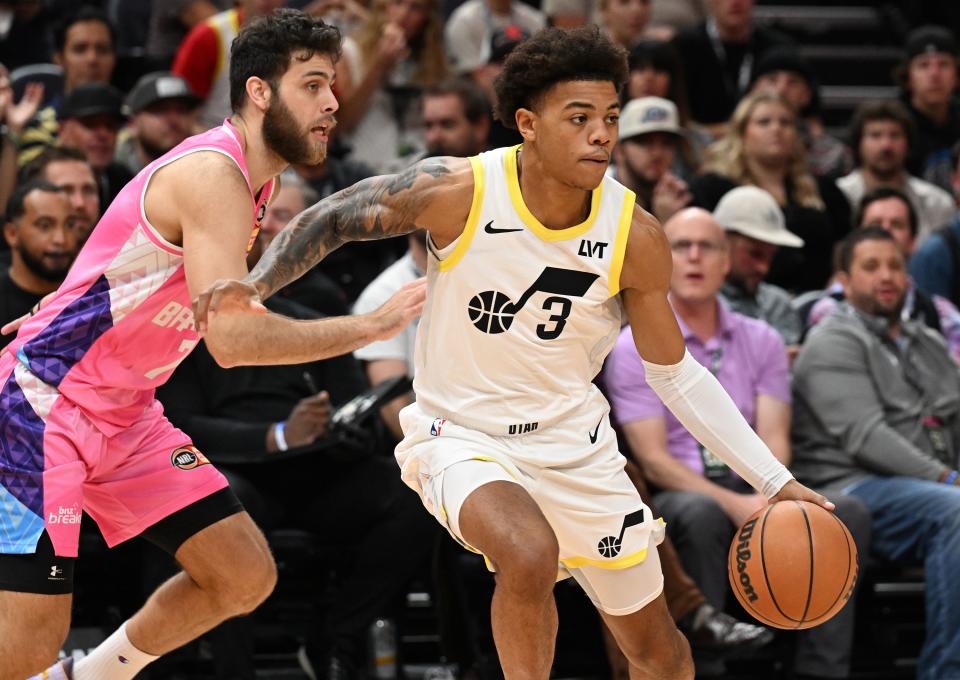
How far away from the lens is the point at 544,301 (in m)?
4.60

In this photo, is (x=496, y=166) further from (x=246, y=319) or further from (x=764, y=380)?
(x=764, y=380)

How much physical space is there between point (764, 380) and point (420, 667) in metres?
2.21

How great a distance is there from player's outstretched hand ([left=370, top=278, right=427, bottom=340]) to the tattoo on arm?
0.26 meters

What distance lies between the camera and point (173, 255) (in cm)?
448

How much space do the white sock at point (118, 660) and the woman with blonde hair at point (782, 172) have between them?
4.66 meters

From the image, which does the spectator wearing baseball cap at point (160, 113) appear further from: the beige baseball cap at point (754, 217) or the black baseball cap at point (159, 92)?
the beige baseball cap at point (754, 217)

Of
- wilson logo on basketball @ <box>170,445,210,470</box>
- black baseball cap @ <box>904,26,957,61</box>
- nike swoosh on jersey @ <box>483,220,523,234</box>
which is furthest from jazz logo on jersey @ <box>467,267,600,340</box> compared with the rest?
black baseball cap @ <box>904,26,957,61</box>

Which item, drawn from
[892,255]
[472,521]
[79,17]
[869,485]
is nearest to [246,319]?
[472,521]

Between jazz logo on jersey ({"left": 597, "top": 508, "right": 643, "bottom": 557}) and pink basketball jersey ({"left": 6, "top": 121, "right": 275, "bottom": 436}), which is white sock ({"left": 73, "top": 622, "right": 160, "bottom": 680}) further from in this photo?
jazz logo on jersey ({"left": 597, "top": 508, "right": 643, "bottom": 557})

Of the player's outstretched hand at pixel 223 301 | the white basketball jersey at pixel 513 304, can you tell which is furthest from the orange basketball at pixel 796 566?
the player's outstretched hand at pixel 223 301

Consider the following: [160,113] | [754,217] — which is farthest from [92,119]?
[754,217]

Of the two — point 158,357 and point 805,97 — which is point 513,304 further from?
point 805,97

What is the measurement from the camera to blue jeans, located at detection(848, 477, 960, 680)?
6.36 m

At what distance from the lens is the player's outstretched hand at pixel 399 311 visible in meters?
4.23
